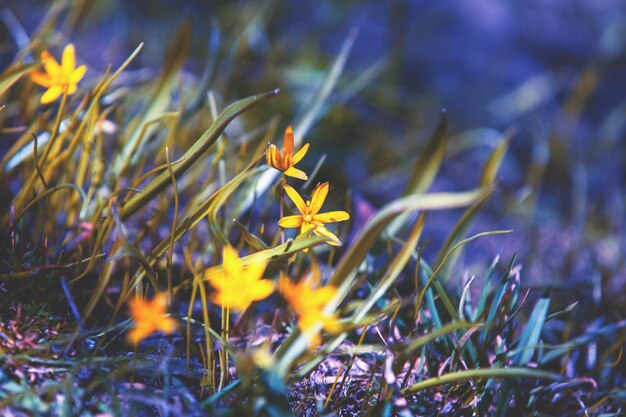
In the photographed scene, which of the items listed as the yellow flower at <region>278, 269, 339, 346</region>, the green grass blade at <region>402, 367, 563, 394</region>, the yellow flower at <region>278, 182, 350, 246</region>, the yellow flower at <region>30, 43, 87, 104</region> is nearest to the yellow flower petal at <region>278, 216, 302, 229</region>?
the yellow flower at <region>278, 182, 350, 246</region>

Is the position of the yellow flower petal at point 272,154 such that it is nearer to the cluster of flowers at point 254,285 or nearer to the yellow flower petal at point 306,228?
the cluster of flowers at point 254,285

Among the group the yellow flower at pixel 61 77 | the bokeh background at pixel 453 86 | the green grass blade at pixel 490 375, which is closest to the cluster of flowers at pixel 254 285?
the yellow flower at pixel 61 77

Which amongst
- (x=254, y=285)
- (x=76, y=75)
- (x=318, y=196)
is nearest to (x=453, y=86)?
(x=318, y=196)

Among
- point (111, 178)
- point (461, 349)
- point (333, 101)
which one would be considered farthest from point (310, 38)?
point (461, 349)

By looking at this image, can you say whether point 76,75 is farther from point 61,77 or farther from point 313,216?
point 313,216

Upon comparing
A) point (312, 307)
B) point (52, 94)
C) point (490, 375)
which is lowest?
point (490, 375)

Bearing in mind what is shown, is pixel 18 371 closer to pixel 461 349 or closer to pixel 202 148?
pixel 202 148

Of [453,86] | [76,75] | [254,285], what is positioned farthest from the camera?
[453,86]
